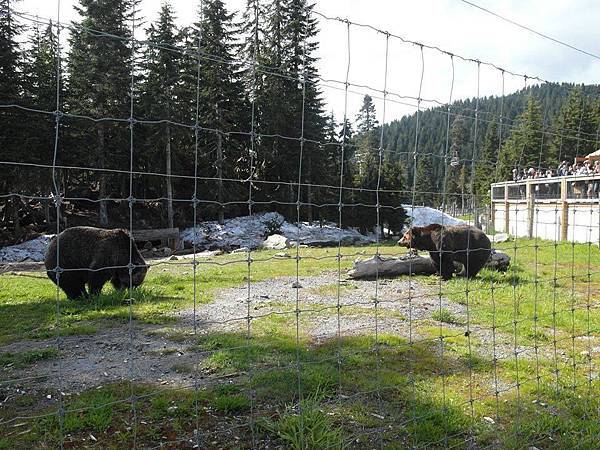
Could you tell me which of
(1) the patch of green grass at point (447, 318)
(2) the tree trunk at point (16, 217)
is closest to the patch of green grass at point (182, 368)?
(1) the patch of green grass at point (447, 318)

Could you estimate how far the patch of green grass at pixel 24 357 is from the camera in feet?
16.9

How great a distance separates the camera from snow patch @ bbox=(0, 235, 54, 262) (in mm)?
18828

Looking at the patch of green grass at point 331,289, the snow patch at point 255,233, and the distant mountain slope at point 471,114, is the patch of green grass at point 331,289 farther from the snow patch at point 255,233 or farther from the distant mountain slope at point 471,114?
the snow patch at point 255,233

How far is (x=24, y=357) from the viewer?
17.3ft

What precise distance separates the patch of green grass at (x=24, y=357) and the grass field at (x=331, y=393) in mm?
19

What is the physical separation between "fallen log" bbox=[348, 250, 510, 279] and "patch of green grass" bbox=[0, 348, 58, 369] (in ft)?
23.9

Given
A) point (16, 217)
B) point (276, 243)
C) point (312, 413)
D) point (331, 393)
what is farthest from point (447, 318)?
point (16, 217)

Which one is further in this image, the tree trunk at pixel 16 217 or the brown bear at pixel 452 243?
the tree trunk at pixel 16 217

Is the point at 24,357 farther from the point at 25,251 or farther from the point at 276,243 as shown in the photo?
the point at 25,251

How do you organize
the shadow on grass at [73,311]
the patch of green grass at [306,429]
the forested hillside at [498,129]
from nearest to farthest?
the patch of green grass at [306,429], the forested hillside at [498,129], the shadow on grass at [73,311]

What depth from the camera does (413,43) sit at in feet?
12.5

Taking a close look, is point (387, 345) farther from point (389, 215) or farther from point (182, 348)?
point (389, 215)

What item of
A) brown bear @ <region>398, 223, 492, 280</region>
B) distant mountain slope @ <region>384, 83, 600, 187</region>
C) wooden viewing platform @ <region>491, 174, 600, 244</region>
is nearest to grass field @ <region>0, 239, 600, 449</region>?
distant mountain slope @ <region>384, 83, 600, 187</region>

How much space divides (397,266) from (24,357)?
828 cm
